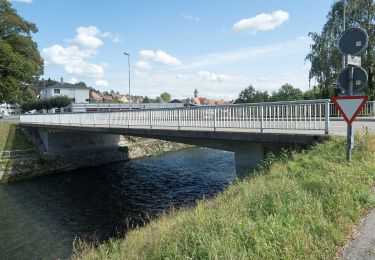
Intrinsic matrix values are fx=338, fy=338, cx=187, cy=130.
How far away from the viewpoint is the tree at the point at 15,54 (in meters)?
37.4

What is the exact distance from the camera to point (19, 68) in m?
38.1

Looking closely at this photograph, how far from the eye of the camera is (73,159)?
1243 inches

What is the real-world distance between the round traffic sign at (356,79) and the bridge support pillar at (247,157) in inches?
157

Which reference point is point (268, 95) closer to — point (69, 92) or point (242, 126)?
point (242, 126)

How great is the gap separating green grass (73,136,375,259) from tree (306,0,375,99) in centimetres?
2642

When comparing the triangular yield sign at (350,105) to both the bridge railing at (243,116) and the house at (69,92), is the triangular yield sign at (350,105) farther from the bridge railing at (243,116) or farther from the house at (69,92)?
the house at (69,92)

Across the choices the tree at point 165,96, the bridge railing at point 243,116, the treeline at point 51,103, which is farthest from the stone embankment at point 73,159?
the tree at point 165,96

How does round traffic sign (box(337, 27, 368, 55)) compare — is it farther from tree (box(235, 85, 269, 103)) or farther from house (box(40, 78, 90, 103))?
house (box(40, 78, 90, 103))

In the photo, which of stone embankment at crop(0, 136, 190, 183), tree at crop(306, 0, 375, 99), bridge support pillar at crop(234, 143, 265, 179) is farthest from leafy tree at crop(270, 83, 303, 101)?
bridge support pillar at crop(234, 143, 265, 179)

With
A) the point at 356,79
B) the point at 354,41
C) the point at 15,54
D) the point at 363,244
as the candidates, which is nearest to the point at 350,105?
the point at 356,79

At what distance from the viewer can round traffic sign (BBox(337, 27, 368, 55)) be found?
25.0ft

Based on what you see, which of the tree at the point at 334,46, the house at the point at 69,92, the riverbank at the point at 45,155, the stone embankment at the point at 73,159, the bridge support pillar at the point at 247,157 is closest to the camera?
the bridge support pillar at the point at 247,157

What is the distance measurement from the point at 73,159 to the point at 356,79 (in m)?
28.1

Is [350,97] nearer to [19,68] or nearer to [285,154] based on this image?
[285,154]
